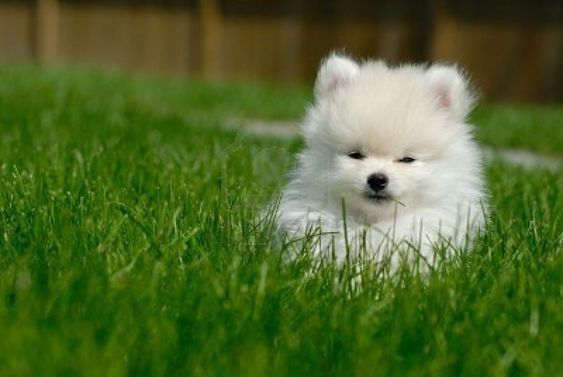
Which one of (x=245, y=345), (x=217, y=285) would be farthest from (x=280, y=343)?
(x=217, y=285)

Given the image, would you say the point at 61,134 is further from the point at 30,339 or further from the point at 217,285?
the point at 30,339

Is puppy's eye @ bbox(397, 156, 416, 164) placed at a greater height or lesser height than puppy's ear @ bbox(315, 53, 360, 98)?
lesser

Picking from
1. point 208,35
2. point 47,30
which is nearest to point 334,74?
point 208,35

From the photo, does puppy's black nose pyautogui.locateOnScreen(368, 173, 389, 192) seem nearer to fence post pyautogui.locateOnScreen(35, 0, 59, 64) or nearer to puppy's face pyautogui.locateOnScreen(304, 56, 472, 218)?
puppy's face pyautogui.locateOnScreen(304, 56, 472, 218)

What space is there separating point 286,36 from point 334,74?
15203 mm

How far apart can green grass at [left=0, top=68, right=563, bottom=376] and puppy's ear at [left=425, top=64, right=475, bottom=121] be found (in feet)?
1.63

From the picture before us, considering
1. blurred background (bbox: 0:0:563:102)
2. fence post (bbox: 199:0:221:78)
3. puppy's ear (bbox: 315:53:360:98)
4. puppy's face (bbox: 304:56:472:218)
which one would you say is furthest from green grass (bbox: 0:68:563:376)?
fence post (bbox: 199:0:221:78)

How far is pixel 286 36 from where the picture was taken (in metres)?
19.4

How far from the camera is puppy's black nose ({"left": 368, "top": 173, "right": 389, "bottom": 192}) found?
3.95 metres

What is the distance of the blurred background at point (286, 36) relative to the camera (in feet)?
57.5

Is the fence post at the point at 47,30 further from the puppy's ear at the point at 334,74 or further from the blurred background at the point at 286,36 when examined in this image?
the puppy's ear at the point at 334,74

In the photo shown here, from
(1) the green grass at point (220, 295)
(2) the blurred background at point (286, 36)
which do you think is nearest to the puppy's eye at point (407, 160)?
(1) the green grass at point (220, 295)

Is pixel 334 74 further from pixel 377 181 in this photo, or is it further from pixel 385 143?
pixel 377 181

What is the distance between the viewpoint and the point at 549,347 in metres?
2.82
